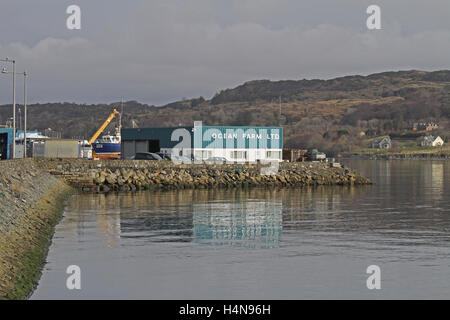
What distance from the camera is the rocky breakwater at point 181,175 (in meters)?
70.8

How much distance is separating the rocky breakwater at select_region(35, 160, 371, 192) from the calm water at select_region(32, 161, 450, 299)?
1534 centimetres

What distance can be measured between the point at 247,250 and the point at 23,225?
32.4 feet

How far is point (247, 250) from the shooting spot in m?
31.3

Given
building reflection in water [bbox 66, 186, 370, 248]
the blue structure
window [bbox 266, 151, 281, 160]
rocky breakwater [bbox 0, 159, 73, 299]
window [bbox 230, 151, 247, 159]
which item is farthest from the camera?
window [bbox 266, 151, 281, 160]

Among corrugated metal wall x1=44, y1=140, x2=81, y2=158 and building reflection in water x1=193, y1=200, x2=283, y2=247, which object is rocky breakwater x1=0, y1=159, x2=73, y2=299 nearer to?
building reflection in water x1=193, y1=200, x2=283, y2=247

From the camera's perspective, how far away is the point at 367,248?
32312 millimetres

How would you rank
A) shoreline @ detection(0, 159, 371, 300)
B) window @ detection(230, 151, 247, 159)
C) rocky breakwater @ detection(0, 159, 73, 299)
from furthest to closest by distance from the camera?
window @ detection(230, 151, 247, 159), shoreline @ detection(0, 159, 371, 300), rocky breakwater @ detection(0, 159, 73, 299)

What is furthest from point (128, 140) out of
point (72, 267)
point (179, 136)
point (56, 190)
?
point (72, 267)

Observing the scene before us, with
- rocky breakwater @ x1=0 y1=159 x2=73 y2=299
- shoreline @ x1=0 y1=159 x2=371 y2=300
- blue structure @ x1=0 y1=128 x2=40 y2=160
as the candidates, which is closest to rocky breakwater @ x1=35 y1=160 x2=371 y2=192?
shoreline @ x1=0 y1=159 x2=371 y2=300

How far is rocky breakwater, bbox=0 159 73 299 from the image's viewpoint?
2258cm

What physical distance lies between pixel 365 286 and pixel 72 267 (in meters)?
10.7

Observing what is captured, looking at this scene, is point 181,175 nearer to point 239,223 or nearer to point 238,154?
point 238,154

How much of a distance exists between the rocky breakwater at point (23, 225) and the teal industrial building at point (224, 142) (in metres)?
34.8
